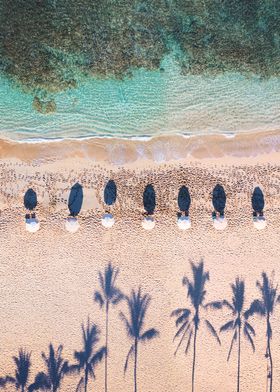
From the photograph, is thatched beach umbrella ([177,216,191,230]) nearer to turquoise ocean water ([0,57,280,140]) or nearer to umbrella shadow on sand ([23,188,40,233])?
turquoise ocean water ([0,57,280,140])

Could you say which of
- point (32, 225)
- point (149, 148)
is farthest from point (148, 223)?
point (32, 225)

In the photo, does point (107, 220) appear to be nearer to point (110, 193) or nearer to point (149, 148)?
point (110, 193)

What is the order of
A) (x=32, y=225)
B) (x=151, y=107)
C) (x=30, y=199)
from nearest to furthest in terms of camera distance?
(x=32, y=225), (x=30, y=199), (x=151, y=107)

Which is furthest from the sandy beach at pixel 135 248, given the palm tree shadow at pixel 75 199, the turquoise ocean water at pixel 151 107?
the turquoise ocean water at pixel 151 107

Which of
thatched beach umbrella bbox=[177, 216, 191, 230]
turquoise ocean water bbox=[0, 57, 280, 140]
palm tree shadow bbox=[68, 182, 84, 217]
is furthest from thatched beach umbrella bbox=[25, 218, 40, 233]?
thatched beach umbrella bbox=[177, 216, 191, 230]

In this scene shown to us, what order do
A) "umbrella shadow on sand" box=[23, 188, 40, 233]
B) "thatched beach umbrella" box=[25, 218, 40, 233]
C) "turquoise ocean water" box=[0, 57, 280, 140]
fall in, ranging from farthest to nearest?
"turquoise ocean water" box=[0, 57, 280, 140] < "umbrella shadow on sand" box=[23, 188, 40, 233] < "thatched beach umbrella" box=[25, 218, 40, 233]
